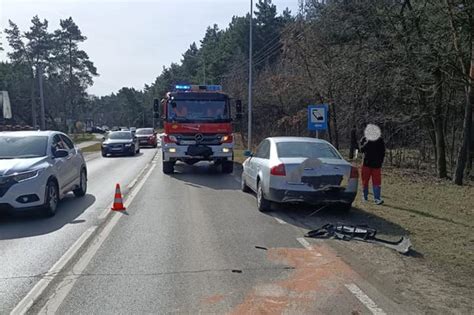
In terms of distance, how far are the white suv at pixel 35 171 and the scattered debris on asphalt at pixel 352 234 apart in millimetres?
5052

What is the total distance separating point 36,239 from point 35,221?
1.61m

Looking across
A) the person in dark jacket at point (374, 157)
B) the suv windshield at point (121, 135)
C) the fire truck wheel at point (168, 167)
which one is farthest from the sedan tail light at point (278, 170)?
the suv windshield at point (121, 135)

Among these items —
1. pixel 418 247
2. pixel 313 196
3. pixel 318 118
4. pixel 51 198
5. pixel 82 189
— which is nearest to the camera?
pixel 418 247

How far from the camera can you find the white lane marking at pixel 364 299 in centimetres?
476

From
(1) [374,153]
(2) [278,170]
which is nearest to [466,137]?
(1) [374,153]

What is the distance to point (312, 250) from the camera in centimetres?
708

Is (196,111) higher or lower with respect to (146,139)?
higher

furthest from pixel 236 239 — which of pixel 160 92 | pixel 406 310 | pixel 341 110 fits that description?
pixel 160 92

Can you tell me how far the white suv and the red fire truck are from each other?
17.8 feet

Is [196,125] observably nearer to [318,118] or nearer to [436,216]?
[318,118]

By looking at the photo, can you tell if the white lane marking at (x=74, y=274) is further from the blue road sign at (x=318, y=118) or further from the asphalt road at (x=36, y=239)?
the blue road sign at (x=318, y=118)

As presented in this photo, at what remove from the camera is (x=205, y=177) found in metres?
17.3

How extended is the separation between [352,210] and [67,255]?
239 inches

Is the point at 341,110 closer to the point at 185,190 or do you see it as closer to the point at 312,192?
the point at 185,190
